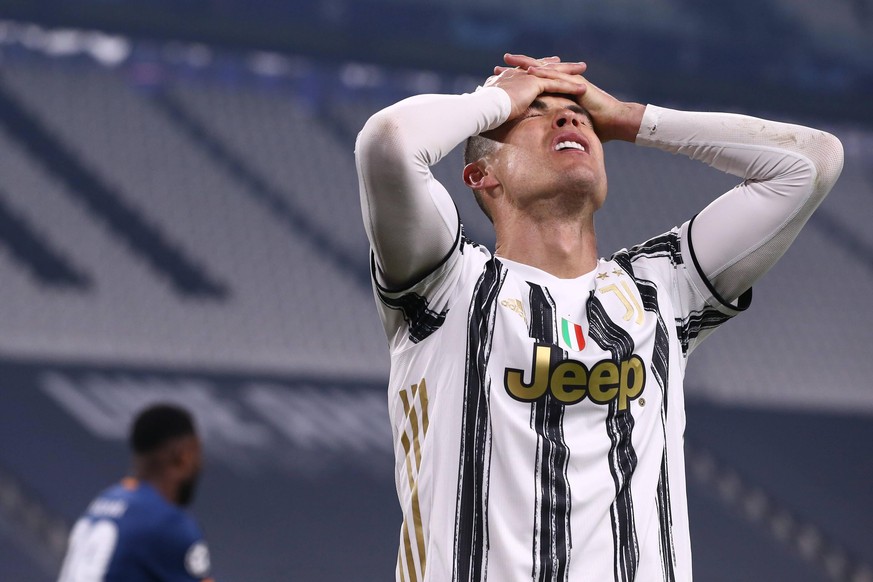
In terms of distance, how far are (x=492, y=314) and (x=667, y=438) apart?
0.41 m

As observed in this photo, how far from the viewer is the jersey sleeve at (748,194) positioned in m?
2.22

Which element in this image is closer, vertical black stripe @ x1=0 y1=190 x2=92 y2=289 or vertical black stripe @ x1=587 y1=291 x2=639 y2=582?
vertical black stripe @ x1=587 y1=291 x2=639 y2=582

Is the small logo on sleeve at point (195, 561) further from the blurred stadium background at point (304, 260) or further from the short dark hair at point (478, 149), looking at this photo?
the blurred stadium background at point (304, 260)

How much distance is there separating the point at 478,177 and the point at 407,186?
0.46 meters

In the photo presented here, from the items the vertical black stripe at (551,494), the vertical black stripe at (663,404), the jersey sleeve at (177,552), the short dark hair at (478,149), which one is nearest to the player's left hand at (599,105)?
the short dark hair at (478,149)

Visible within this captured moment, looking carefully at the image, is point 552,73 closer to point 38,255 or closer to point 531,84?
point 531,84

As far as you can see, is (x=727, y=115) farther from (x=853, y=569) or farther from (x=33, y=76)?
(x=33, y=76)

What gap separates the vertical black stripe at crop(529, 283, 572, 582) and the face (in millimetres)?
333

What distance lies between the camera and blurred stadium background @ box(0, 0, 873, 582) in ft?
30.8

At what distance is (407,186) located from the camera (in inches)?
74.3

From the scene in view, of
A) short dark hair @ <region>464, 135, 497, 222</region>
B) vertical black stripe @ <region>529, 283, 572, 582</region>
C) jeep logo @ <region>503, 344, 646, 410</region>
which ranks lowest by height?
vertical black stripe @ <region>529, 283, 572, 582</region>

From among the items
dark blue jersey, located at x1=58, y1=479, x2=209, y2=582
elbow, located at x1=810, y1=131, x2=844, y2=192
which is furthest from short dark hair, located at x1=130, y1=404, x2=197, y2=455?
elbow, located at x1=810, y1=131, x2=844, y2=192

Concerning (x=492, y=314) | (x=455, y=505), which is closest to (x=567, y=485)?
(x=455, y=505)

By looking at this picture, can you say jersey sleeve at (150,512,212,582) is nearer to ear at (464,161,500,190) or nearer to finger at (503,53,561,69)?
ear at (464,161,500,190)
